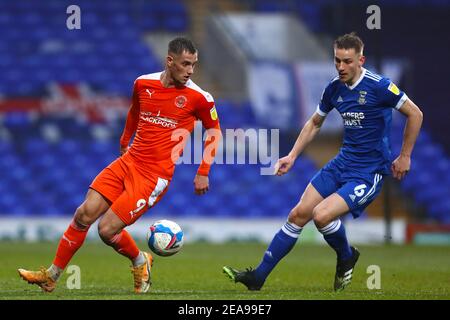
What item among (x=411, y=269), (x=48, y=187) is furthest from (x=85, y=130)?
(x=411, y=269)

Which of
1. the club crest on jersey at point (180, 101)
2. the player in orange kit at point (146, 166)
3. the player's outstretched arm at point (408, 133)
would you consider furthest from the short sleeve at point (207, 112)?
the player's outstretched arm at point (408, 133)

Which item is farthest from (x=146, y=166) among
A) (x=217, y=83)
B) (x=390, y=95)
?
(x=217, y=83)

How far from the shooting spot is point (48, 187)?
22.5m

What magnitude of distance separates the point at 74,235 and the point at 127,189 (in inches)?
24.3

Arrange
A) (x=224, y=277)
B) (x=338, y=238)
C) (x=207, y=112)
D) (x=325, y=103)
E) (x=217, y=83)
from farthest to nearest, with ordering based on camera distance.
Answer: (x=217, y=83), (x=224, y=277), (x=325, y=103), (x=338, y=238), (x=207, y=112)

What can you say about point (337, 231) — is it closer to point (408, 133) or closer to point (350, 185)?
point (350, 185)

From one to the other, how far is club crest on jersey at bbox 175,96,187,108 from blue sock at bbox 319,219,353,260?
170 centimetres

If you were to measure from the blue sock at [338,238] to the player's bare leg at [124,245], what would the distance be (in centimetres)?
166

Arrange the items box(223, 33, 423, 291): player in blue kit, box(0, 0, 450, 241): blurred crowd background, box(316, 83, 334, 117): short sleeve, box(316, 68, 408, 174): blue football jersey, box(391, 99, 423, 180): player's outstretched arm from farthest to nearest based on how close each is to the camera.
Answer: box(0, 0, 450, 241): blurred crowd background → box(316, 83, 334, 117): short sleeve → box(316, 68, 408, 174): blue football jersey → box(223, 33, 423, 291): player in blue kit → box(391, 99, 423, 180): player's outstretched arm

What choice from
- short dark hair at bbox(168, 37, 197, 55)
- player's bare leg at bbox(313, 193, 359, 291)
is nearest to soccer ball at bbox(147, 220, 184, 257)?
player's bare leg at bbox(313, 193, 359, 291)

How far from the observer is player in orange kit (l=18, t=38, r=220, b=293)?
9.12 metres

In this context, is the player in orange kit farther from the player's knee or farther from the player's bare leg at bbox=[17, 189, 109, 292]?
the player's knee

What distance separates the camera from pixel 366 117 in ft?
31.2

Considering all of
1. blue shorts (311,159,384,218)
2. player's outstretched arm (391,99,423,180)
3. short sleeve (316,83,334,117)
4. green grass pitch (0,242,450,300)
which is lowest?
green grass pitch (0,242,450,300)
